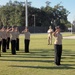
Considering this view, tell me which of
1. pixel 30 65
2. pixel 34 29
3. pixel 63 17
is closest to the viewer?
pixel 30 65

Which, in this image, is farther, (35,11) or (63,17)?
(63,17)

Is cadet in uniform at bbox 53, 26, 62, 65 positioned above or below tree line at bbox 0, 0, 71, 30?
below

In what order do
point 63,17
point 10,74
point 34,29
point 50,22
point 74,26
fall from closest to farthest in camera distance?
point 10,74, point 34,29, point 74,26, point 50,22, point 63,17

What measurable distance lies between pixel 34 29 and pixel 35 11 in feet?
57.3

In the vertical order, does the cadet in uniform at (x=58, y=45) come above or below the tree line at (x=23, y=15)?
below

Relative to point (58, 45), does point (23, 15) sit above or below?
above

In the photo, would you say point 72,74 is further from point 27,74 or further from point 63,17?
point 63,17

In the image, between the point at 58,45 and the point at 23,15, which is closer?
the point at 58,45

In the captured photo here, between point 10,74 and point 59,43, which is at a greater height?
point 59,43

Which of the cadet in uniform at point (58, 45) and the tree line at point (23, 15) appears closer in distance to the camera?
the cadet in uniform at point (58, 45)

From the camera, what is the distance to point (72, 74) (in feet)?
38.9

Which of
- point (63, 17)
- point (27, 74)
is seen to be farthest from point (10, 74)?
point (63, 17)

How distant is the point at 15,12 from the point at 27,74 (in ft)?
378

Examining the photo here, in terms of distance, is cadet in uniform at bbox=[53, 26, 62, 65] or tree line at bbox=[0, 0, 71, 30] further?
tree line at bbox=[0, 0, 71, 30]
